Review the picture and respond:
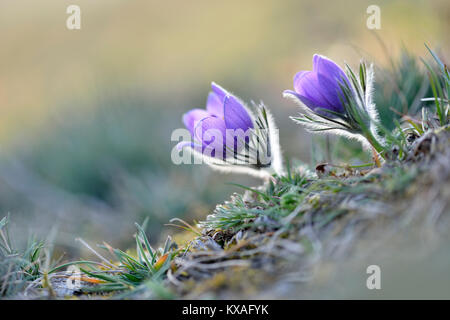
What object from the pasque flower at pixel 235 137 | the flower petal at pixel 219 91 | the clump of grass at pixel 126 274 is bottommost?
the clump of grass at pixel 126 274

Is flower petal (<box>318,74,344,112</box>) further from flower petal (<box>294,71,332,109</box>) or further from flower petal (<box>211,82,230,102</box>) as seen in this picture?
flower petal (<box>211,82,230,102</box>)

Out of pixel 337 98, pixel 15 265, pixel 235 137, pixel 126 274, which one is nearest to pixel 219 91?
pixel 235 137

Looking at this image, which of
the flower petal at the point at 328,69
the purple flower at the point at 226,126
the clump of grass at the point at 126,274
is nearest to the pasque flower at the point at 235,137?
the purple flower at the point at 226,126

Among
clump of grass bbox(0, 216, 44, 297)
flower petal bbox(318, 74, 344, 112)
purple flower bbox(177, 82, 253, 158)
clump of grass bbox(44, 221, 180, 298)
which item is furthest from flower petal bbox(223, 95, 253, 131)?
clump of grass bbox(0, 216, 44, 297)

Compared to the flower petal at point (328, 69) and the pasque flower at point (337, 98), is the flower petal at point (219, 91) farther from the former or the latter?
the flower petal at point (328, 69)

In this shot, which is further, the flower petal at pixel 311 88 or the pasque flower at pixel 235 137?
the pasque flower at pixel 235 137

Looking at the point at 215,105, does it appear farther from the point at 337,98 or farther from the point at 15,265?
the point at 15,265
